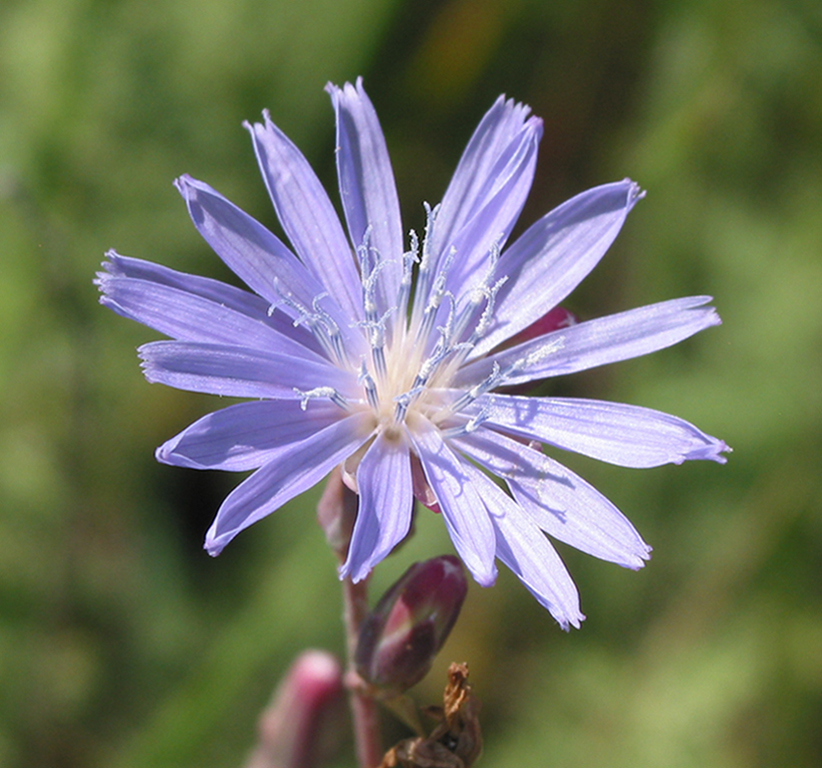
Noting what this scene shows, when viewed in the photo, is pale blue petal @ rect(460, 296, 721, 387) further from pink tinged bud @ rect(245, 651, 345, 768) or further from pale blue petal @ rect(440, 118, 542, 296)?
pink tinged bud @ rect(245, 651, 345, 768)

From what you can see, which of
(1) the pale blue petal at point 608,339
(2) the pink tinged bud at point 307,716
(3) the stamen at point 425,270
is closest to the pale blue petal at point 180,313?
(3) the stamen at point 425,270

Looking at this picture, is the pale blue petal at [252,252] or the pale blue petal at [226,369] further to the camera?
the pale blue petal at [252,252]

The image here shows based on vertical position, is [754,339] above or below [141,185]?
below

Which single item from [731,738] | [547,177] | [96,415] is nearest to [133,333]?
[96,415]

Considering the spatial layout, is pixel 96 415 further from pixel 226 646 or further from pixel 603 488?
pixel 603 488

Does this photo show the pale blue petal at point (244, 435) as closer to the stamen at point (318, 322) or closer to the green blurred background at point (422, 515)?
the stamen at point (318, 322)

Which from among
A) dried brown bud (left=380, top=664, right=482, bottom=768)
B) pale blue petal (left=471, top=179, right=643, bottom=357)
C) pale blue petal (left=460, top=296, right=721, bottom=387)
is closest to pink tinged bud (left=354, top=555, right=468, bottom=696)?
dried brown bud (left=380, top=664, right=482, bottom=768)
